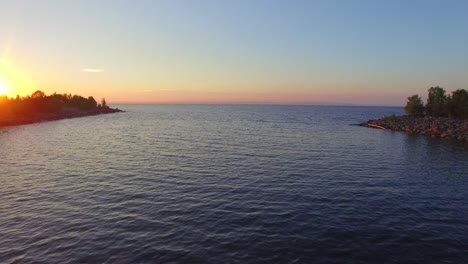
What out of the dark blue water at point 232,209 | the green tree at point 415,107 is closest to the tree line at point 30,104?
the dark blue water at point 232,209

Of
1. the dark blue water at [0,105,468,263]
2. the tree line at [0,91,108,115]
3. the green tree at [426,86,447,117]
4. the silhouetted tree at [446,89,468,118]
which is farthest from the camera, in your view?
the tree line at [0,91,108,115]

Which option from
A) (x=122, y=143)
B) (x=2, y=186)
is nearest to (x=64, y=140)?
(x=122, y=143)

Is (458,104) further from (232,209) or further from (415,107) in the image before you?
(232,209)

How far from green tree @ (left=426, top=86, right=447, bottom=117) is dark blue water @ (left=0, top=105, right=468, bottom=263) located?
3486 inches

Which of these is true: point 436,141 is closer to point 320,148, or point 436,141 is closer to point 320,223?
point 320,148

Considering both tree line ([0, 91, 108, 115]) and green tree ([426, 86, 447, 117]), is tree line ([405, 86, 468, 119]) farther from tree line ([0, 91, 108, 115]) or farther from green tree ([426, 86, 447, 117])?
tree line ([0, 91, 108, 115])

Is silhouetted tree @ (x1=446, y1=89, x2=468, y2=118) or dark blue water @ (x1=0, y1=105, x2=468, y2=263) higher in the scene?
silhouetted tree @ (x1=446, y1=89, x2=468, y2=118)

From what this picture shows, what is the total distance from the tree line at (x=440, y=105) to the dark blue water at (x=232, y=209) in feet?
266

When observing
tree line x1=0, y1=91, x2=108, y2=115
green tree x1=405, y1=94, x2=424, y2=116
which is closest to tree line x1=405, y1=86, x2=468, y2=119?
green tree x1=405, y1=94, x2=424, y2=116

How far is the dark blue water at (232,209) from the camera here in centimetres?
2136

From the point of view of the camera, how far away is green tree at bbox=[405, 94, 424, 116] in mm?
141125

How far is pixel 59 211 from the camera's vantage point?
28500 millimetres

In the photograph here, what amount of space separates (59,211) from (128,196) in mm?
6044

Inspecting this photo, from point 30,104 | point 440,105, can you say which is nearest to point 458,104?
point 440,105
